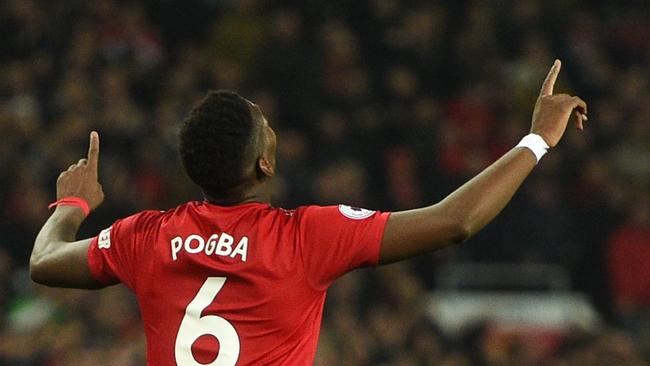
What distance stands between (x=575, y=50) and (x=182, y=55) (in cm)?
339

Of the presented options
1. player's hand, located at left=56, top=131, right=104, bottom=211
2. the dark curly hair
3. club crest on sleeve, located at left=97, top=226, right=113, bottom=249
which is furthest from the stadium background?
the dark curly hair

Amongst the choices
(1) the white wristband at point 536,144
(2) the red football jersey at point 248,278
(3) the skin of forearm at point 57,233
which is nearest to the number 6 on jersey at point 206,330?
(2) the red football jersey at point 248,278

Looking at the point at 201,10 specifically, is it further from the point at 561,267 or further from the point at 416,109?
the point at 561,267

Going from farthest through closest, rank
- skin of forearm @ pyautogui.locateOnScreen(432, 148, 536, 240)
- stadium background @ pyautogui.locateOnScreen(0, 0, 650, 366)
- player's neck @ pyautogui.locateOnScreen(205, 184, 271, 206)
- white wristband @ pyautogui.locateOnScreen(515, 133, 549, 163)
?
1. stadium background @ pyautogui.locateOnScreen(0, 0, 650, 366)
2. player's neck @ pyautogui.locateOnScreen(205, 184, 271, 206)
3. white wristband @ pyautogui.locateOnScreen(515, 133, 549, 163)
4. skin of forearm @ pyautogui.locateOnScreen(432, 148, 536, 240)

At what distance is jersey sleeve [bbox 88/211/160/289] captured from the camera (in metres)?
3.34

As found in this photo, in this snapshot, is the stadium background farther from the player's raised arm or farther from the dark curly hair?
the player's raised arm

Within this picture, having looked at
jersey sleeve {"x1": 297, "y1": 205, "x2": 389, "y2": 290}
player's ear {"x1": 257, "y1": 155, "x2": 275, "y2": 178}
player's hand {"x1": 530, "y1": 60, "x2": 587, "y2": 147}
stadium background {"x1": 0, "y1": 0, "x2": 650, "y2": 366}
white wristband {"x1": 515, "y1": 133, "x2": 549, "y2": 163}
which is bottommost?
stadium background {"x1": 0, "y1": 0, "x2": 650, "y2": 366}

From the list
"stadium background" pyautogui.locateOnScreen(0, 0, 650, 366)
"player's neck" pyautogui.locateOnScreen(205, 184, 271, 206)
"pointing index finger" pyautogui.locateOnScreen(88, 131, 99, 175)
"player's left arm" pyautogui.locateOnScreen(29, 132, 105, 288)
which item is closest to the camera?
"player's neck" pyautogui.locateOnScreen(205, 184, 271, 206)

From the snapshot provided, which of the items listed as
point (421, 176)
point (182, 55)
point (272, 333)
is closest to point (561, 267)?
point (421, 176)

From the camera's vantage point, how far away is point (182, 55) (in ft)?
35.7

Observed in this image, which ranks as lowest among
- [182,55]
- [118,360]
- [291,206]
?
[118,360]

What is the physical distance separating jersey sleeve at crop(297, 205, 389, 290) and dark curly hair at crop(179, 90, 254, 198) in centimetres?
21

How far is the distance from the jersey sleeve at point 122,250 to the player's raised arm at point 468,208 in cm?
60

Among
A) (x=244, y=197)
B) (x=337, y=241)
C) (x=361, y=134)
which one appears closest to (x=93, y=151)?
(x=244, y=197)
